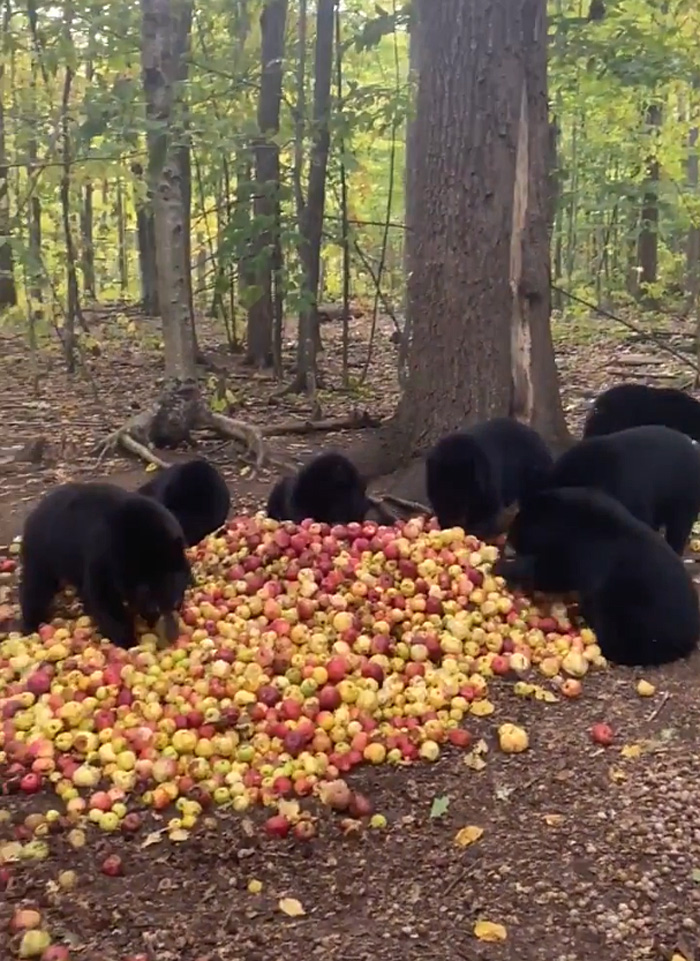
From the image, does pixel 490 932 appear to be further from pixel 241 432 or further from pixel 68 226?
pixel 68 226

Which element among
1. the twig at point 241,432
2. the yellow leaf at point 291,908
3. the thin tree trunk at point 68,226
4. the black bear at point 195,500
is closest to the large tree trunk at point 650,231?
the thin tree trunk at point 68,226

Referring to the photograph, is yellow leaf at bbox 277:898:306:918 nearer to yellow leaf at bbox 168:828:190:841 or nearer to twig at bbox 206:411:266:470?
yellow leaf at bbox 168:828:190:841

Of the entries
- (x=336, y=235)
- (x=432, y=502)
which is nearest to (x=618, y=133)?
(x=336, y=235)

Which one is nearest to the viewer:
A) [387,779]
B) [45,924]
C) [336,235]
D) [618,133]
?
[45,924]

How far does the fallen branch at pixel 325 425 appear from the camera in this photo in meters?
8.21

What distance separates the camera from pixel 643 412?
664cm

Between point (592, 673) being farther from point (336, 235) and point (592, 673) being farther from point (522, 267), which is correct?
point (336, 235)

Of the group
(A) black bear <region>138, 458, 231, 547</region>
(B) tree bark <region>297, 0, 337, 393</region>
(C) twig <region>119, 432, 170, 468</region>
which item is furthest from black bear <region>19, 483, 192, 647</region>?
(B) tree bark <region>297, 0, 337, 393</region>

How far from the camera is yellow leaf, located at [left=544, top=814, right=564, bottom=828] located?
3.34 metres

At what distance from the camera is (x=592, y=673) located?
13.8 feet

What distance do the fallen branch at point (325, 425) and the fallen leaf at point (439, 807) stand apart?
495 cm

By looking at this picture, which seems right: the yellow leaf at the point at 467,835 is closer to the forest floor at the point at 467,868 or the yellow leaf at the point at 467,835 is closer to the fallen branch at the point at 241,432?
the forest floor at the point at 467,868

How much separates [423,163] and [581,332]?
962cm

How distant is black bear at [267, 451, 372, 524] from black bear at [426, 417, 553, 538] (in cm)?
43
